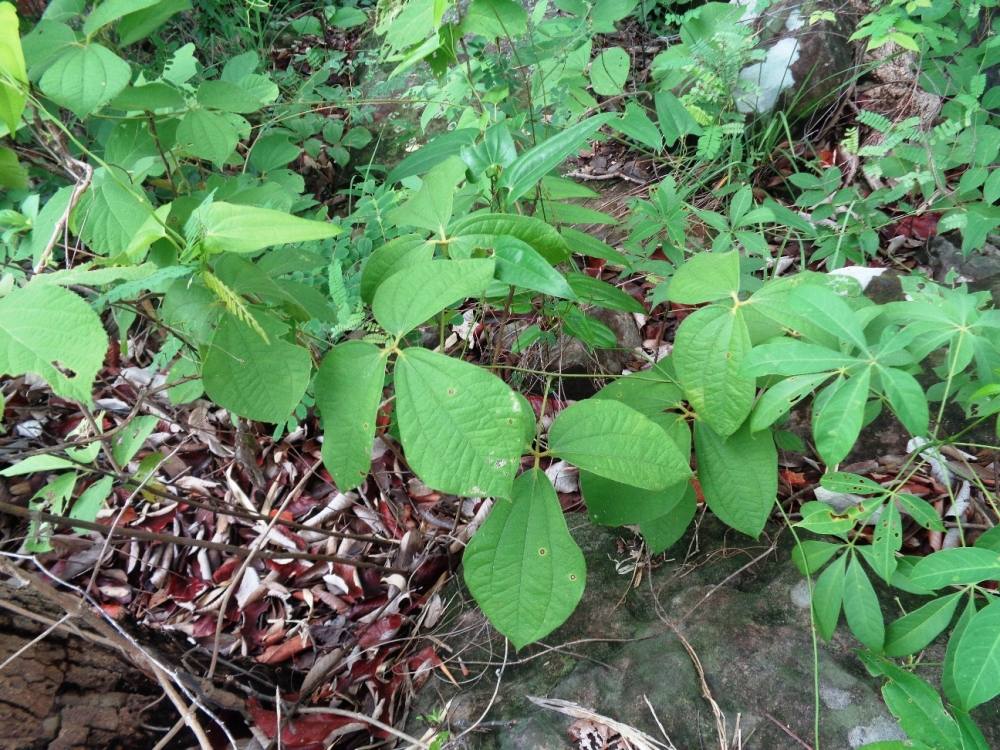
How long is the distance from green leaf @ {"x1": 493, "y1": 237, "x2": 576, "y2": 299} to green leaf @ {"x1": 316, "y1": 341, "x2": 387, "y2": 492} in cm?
26

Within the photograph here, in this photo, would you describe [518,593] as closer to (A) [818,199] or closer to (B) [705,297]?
(B) [705,297]

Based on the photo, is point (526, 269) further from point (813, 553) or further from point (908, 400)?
point (813, 553)

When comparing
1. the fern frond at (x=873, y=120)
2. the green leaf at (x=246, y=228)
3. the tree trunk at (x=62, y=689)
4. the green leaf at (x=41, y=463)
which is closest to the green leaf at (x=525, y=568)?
the green leaf at (x=246, y=228)

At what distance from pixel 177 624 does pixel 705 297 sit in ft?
6.02

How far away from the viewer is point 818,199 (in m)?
2.21

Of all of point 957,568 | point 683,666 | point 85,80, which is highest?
point 85,80

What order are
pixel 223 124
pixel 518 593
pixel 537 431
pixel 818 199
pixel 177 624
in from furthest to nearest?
1. pixel 818 199
2. pixel 177 624
3. pixel 223 124
4. pixel 537 431
5. pixel 518 593

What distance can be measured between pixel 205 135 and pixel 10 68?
638mm

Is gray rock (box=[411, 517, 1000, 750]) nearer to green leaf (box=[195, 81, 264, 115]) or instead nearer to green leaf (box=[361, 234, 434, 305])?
green leaf (box=[361, 234, 434, 305])

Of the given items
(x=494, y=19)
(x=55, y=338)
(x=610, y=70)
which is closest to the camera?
(x=55, y=338)

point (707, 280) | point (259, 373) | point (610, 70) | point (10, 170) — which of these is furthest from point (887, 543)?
point (10, 170)

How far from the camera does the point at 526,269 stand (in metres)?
1.13

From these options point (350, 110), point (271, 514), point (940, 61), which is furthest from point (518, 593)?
point (350, 110)

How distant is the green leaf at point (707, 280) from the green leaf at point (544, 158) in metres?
0.32
